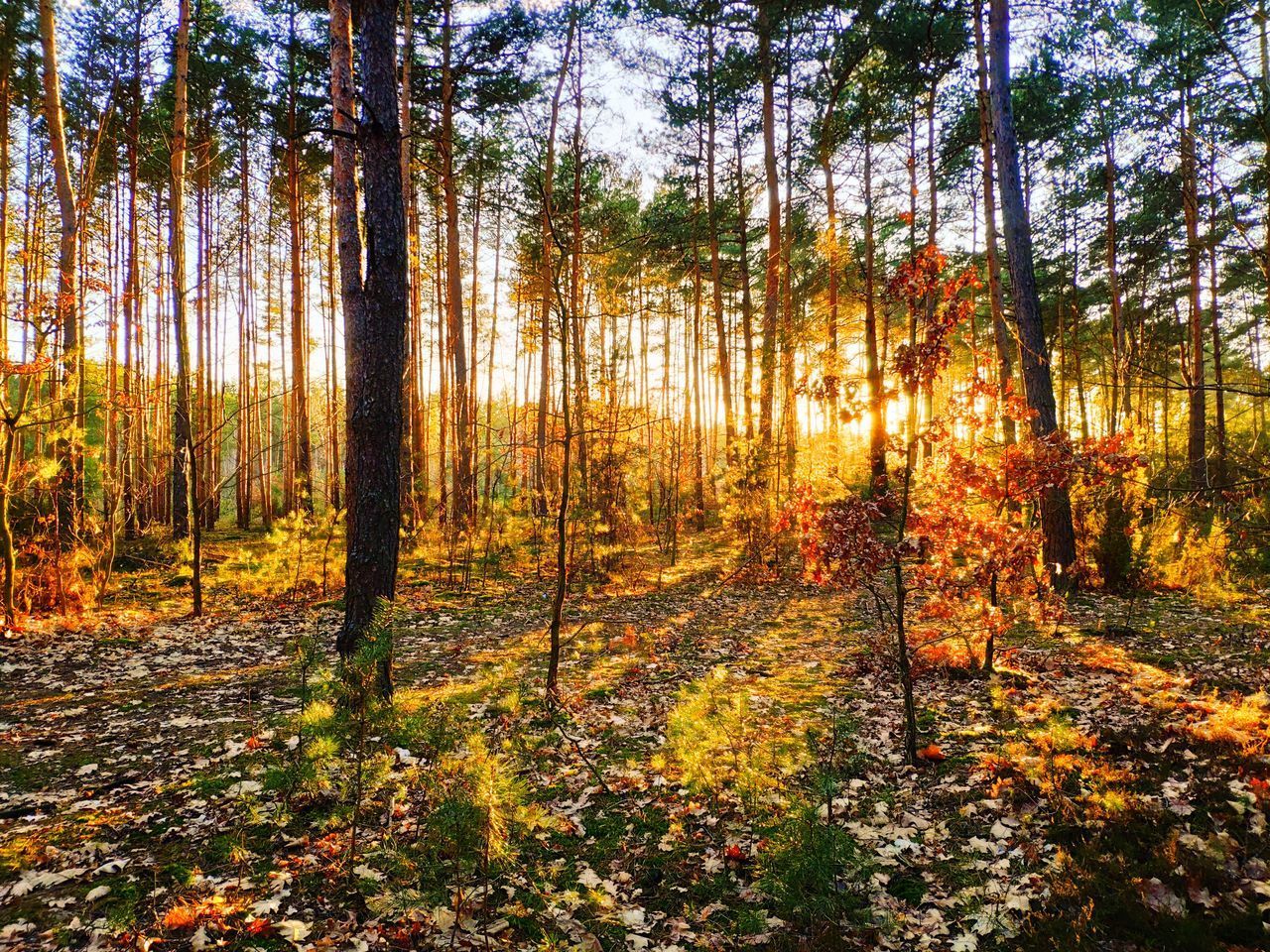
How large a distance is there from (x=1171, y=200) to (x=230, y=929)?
2319 cm

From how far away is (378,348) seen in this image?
4953 millimetres

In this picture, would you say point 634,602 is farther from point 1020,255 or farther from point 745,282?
point 745,282

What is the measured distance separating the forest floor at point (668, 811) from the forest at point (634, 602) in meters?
0.03

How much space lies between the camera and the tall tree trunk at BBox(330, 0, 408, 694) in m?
4.88

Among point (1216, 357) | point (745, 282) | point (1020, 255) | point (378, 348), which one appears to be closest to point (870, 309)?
point (745, 282)

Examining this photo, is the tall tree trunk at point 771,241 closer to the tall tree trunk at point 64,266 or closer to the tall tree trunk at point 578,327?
the tall tree trunk at point 578,327

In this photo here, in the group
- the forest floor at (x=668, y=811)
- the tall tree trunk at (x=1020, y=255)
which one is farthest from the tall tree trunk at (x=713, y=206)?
the forest floor at (x=668, y=811)

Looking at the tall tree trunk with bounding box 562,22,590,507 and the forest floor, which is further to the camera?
the tall tree trunk with bounding box 562,22,590,507

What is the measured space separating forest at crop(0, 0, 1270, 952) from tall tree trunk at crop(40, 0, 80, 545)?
0.10m

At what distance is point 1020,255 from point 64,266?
1371 centimetres

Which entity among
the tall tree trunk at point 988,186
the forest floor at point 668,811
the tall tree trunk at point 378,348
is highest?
the tall tree trunk at point 988,186

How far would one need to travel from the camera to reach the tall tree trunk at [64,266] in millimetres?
7789

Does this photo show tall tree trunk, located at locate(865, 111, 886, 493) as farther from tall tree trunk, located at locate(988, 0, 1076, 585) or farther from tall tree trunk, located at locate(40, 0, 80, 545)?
tall tree trunk, located at locate(40, 0, 80, 545)

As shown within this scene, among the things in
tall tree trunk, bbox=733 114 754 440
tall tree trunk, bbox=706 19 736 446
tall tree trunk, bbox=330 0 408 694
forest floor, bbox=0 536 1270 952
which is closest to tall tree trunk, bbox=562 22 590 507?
tall tree trunk, bbox=330 0 408 694
